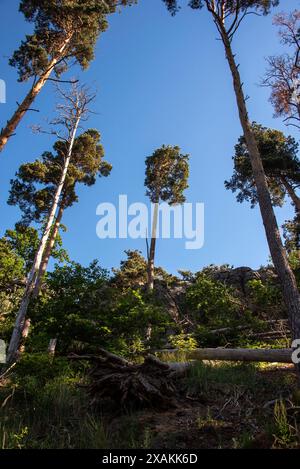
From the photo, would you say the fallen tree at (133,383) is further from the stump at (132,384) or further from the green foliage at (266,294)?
the green foliage at (266,294)

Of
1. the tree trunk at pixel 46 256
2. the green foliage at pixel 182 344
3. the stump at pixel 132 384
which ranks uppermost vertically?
the tree trunk at pixel 46 256

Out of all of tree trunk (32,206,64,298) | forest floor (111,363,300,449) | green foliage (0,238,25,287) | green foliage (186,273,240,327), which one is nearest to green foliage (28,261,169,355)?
green foliage (186,273,240,327)

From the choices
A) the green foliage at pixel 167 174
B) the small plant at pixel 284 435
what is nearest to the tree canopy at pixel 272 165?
the green foliage at pixel 167 174

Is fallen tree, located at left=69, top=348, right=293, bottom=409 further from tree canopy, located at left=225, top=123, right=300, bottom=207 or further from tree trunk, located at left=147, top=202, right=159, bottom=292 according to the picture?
tree canopy, located at left=225, top=123, right=300, bottom=207

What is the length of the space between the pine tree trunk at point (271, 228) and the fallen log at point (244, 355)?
1299mm

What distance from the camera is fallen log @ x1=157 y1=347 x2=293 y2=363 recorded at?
7.82 m

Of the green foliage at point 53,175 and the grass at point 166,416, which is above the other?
the green foliage at point 53,175

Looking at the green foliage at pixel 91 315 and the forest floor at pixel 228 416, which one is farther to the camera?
the green foliage at pixel 91 315

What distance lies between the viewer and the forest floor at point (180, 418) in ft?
13.9

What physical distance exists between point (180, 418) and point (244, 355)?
4021 millimetres

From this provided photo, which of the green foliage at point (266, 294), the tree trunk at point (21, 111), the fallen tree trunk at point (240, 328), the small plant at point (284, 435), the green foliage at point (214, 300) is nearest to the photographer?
the small plant at point (284, 435)

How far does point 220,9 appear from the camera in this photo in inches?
458

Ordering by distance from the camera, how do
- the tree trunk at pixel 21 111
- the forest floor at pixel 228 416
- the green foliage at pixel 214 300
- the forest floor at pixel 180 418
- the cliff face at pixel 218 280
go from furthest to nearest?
the cliff face at pixel 218 280 → the green foliage at pixel 214 300 → the tree trunk at pixel 21 111 → the forest floor at pixel 180 418 → the forest floor at pixel 228 416
